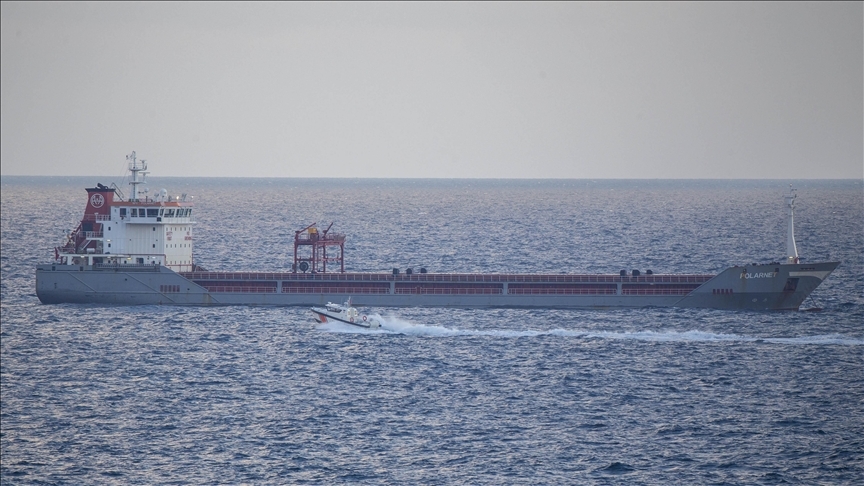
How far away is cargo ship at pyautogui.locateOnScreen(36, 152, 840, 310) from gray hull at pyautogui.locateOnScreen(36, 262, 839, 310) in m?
0.08

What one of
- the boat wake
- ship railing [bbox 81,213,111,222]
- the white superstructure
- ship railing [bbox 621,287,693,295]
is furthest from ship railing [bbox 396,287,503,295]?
ship railing [bbox 81,213,111,222]

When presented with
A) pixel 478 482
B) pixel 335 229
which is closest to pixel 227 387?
pixel 478 482

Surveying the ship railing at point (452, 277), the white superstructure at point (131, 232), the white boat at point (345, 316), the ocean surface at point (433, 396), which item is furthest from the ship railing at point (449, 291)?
the white superstructure at point (131, 232)

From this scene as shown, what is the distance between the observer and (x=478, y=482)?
148ft

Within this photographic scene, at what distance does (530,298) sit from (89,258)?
34.2m

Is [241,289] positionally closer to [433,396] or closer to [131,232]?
[131,232]

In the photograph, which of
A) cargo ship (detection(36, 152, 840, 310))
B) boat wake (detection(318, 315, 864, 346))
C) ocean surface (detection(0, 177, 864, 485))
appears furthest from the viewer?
cargo ship (detection(36, 152, 840, 310))

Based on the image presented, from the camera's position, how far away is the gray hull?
3332 inches

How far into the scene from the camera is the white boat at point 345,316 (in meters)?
76.8

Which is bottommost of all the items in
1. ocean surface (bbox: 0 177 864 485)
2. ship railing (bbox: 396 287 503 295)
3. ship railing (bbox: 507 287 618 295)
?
ocean surface (bbox: 0 177 864 485)

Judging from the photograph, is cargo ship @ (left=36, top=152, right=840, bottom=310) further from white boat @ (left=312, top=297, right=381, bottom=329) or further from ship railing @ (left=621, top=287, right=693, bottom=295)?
white boat @ (left=312, top=297, right=381, bottom=329)

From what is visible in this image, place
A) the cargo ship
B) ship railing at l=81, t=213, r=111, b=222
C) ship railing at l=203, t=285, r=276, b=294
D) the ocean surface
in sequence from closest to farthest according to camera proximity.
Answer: the ocean surface
the cargo ship
ship railing at l=203, t=285, r=276, b=294
ship railing at l=81, t=213, r=111, b=222

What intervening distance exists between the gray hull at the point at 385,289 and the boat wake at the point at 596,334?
7.93m

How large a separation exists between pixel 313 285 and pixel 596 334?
79.5 feet
